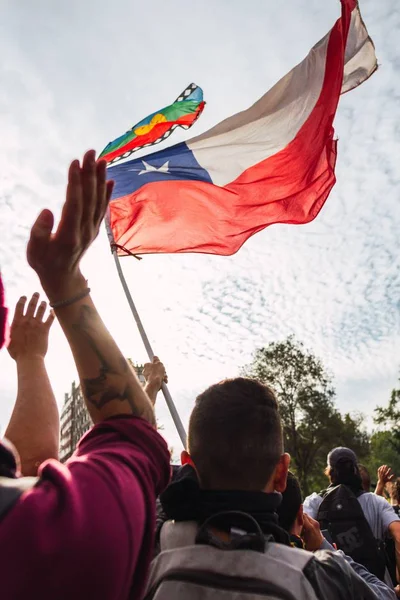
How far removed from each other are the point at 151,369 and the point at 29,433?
174cm

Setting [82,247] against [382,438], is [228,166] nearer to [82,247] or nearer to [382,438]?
[82,247]

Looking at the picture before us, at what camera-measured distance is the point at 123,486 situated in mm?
887

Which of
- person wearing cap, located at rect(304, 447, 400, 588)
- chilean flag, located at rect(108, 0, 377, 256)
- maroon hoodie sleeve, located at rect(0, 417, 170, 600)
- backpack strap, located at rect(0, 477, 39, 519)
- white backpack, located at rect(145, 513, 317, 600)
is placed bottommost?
person wearing cap, located at rect(304, 447, 400, 588)

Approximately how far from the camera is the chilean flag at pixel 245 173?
5621 millimetres

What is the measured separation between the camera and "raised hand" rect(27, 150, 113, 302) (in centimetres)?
107

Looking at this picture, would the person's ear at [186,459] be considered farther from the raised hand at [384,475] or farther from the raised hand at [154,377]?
the raised hand at [384,475]

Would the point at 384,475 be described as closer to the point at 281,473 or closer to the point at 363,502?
the point at 363,502

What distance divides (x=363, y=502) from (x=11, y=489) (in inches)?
158

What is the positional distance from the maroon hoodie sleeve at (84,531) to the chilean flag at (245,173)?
464 centimetres

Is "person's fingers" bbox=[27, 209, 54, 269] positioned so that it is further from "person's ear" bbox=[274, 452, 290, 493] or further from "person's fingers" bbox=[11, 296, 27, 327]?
"person's ear" bbox=[274, 452, 290, 493]

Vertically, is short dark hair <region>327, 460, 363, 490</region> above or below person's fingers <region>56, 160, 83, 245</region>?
below

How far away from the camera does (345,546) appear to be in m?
3.99

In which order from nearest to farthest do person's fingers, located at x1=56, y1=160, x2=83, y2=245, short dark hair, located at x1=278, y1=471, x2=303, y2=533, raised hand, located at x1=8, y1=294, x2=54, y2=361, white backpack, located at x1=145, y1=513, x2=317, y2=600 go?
person's fingers, located at x1=56, y1=160, x2=83, y2=245
white backpack, located at x1=145, y1=513, x2=317, y2=600
raised hand, located at x1=8, y1=294, x2=54, y2=361
short dark hair, located at x1=278, y1=471, x2=303, y2=533

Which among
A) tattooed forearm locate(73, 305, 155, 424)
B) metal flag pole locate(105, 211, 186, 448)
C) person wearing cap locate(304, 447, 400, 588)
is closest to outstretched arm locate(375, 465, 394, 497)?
person wearing cap locate(304, 447, 400, 588)
